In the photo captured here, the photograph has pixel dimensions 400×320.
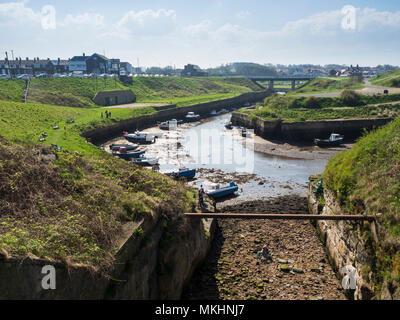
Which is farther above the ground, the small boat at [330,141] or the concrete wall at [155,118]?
the concrete wall at [155,118]

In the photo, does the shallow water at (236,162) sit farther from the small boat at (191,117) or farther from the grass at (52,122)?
the small boat at (191,117)

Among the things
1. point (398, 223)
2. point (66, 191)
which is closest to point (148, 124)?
point (66, 191)

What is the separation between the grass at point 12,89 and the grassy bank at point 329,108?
4246 cm

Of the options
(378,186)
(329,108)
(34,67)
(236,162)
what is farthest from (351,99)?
(34,67)

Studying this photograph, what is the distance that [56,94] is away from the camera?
5884 centimetres

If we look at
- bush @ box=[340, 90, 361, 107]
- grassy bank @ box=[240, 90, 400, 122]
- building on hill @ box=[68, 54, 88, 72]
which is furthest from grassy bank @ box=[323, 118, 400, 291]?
building on hill @ box=[68, 54, 88, 72]

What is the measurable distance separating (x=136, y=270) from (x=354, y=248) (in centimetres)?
1029

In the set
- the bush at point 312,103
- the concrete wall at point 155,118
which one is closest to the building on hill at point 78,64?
the concrete wall at point 155,118

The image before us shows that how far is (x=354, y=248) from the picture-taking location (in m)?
14.5

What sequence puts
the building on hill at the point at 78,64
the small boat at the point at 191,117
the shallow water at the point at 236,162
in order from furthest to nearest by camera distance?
the building on hill at the point at 78,64 → the small boat at the point at 191,117 → the shallow water at the point at 236,162

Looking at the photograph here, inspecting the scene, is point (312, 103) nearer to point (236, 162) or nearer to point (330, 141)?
point (330, 141)

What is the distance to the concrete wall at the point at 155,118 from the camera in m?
44.2

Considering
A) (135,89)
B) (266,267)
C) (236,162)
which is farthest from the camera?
(135,89)
